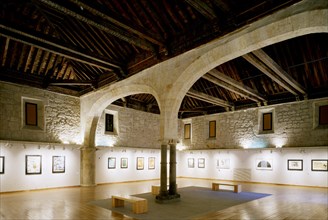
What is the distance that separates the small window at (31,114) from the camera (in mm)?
10945

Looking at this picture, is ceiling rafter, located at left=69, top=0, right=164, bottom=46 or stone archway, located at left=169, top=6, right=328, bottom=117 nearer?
stone archway, located at left=169, top=6, right=328, bottom=117

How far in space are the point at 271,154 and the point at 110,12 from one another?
11.4m

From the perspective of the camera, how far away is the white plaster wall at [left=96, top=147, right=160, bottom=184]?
13.1 metres

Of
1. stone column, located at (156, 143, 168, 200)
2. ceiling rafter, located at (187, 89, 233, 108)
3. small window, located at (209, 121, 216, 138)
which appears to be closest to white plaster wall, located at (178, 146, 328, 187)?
small window, located at (209, 121, 216, 138)

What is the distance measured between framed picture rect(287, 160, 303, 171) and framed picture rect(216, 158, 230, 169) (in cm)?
358

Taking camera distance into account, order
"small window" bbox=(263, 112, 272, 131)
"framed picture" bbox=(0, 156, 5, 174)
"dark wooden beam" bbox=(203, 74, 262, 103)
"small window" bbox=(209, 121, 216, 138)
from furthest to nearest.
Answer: "small window" bbox=(209, 121, 216, 138) → "small window" bbox=(263, 112, 272, 131) → "dark wooden beam" bbox=(203, 74, 262, 103) → "framed picture" bbox=(0, 156, 5, 174)

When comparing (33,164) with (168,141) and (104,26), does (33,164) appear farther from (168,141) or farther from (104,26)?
(104,26)

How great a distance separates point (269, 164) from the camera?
44.5ft

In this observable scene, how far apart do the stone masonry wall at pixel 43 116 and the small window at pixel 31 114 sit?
222 millimetres

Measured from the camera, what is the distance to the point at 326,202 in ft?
26.8

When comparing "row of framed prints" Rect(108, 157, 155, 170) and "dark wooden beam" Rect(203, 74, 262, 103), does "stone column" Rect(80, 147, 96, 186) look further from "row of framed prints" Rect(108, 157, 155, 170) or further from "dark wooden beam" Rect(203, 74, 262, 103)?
"dark wooden beam" Rect(203, 74, 262, 103)

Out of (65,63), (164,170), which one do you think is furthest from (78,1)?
(65,63)

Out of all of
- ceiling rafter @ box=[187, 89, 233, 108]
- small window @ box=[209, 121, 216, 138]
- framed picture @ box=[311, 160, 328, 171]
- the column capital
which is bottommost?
framed picture @ box=[311, 160, 328, 171]

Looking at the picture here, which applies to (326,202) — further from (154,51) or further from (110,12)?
(110,12)
